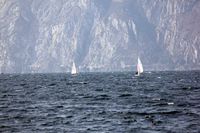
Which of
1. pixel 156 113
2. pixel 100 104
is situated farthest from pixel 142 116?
pixel 100 104

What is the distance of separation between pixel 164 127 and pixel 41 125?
506 inches

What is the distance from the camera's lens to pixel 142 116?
2244 inches

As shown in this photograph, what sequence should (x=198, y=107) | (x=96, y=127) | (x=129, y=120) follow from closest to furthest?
(x=96, y=127)
(x=129, y=120)
(x=198, y=107)

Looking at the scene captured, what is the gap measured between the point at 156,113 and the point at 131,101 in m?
16.7

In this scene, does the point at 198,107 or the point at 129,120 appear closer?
the point at 129,120

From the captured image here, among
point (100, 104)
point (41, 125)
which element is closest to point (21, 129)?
point (41, 125)

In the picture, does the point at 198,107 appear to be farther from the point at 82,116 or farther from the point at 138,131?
the point at 138,131

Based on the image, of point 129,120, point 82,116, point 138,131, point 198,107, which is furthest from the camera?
point 198,107

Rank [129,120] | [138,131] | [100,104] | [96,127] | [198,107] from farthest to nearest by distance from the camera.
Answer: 1. [100,104]
2. [198,107]
3. [129,120]
4. [96,127]
5. [138,131]

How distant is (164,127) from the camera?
4841 centimetres

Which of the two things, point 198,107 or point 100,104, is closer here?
point 198,107

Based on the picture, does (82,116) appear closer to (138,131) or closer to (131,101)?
(138,131)

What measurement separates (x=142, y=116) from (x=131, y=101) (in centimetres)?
1938

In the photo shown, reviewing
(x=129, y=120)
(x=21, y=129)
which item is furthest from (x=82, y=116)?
(x=21, y=129)
